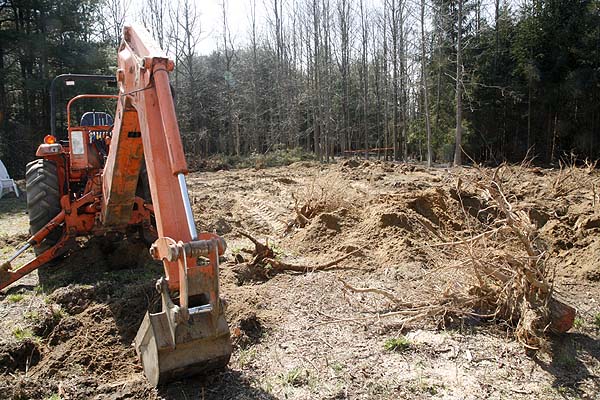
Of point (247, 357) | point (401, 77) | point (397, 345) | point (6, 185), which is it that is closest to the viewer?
point (247, 357)

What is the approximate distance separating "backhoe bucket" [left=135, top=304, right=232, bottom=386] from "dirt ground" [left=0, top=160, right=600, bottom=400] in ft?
0.88

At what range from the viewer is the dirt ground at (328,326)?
331 centimetres

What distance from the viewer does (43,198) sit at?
235 inches

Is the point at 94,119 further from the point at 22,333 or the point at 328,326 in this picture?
the point at 328,326

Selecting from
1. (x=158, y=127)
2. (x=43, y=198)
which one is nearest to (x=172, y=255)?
(x=158, y=127)

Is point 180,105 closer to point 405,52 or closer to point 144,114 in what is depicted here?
point 405,52

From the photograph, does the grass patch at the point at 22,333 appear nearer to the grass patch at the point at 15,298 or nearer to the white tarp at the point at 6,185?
the grass patch at the point at 15,298

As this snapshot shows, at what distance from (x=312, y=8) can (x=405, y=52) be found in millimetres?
7563

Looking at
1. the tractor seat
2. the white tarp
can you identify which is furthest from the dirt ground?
the white tarp

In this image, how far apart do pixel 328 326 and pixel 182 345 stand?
179 centimetres

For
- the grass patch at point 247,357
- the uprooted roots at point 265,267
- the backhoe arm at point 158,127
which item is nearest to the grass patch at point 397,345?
the grass patch at point 247,357

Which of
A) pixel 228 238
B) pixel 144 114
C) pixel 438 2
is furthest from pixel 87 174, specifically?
pixel 438 2

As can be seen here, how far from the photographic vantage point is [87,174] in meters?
6.29

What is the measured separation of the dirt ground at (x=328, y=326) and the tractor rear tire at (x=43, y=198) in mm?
544
